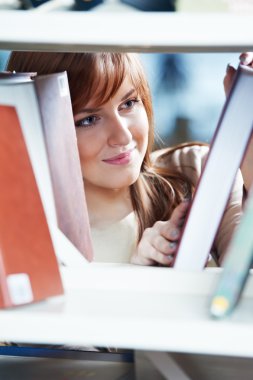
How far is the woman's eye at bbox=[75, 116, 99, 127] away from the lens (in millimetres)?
1057

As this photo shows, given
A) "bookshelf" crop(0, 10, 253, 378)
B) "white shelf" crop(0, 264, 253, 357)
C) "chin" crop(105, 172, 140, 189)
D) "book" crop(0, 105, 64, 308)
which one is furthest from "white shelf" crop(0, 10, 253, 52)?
"chin" crop(105, 172, 140, 189)

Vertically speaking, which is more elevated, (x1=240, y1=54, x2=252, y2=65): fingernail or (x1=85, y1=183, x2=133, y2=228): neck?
(x1=240, y1=54, x2=252, y2=65): fingernail

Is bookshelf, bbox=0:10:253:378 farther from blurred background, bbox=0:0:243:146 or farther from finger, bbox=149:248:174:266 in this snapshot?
blurred background, bbox=0:0:243:146

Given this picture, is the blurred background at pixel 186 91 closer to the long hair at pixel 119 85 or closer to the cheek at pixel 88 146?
the long hair at pixel 119 85

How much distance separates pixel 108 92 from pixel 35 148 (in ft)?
1.10

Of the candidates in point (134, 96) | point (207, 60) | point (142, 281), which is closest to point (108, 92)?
point (134, 96)

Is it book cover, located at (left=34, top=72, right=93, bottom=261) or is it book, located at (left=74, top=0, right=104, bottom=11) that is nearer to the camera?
book, located at (left=74, top=0, right=104, bottom=11)

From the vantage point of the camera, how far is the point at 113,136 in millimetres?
1041

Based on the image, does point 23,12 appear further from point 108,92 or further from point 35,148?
point 108,92

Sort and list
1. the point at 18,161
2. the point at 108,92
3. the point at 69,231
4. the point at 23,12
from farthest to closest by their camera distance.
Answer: the point at 108,92 < the point at 69,231 < the point at 18,161 < the point at 23,12

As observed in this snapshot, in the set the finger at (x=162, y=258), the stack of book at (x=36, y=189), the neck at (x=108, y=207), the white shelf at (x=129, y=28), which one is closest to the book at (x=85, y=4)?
the white shelf at (x=129, y=28)

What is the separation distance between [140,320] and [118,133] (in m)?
0.50

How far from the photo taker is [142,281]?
0.72 m

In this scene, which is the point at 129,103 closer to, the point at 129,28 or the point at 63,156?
the point at 63,156
